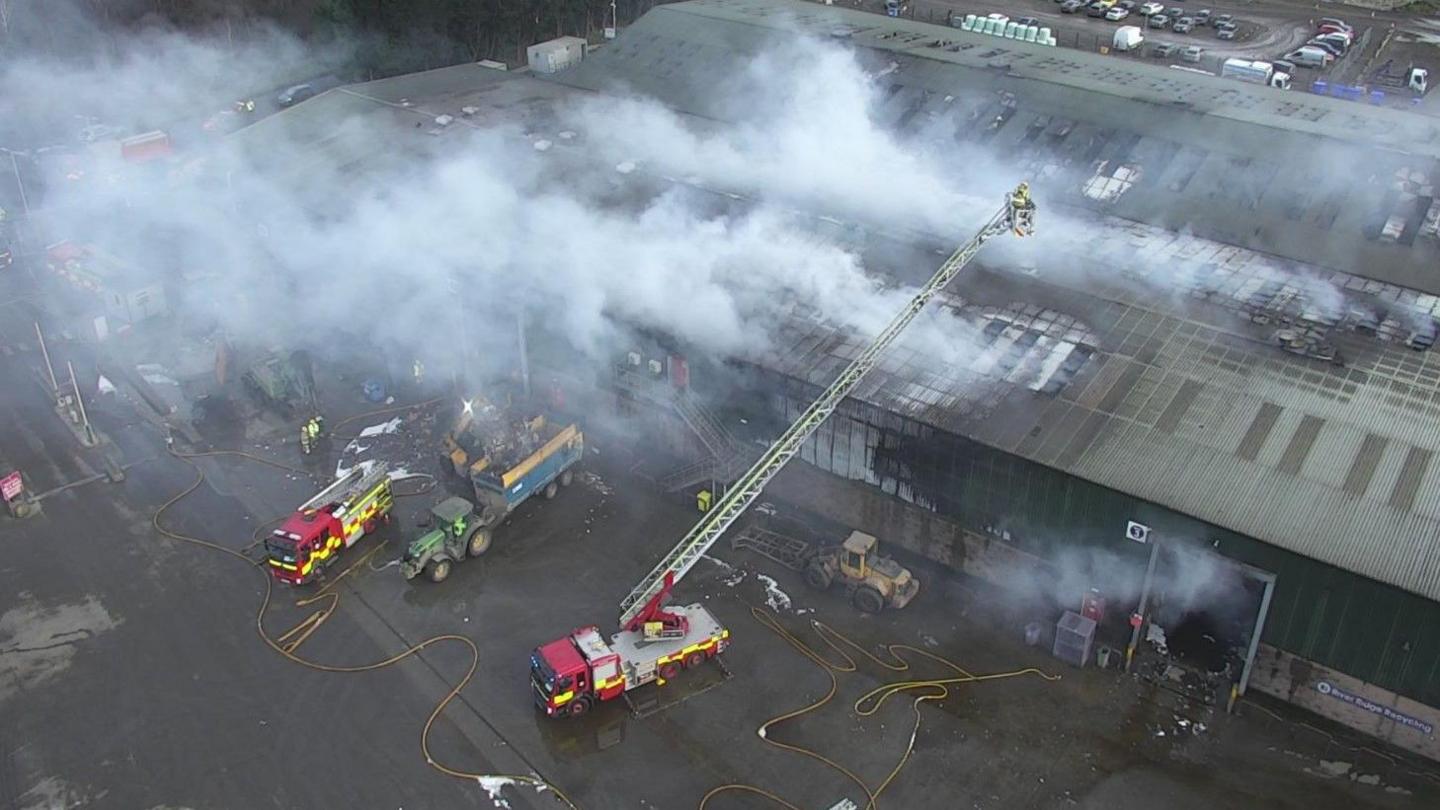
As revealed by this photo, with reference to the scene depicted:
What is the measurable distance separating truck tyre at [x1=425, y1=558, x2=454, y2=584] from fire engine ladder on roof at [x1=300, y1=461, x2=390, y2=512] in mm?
2622

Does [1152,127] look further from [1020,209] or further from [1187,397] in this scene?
[1187,397]

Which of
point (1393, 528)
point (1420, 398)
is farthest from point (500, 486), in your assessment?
point (1420, 398)

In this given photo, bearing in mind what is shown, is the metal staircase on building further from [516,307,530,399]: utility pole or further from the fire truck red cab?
the fire truck red cab

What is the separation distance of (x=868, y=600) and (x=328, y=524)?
11.6 meters

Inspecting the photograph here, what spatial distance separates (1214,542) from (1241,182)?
14.7 meters

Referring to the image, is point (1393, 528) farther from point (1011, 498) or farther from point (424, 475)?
point (424, 475)

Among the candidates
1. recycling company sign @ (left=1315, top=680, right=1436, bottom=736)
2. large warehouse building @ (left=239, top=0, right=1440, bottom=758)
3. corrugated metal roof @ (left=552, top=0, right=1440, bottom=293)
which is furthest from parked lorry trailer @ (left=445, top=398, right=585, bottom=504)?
recycling company sign @ (left=1315, top=680, right=1436, bottom=736)

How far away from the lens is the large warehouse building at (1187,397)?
65.8 feet

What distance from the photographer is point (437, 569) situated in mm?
24125

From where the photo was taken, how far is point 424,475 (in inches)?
1100

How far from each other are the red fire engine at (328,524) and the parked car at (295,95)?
106 feet

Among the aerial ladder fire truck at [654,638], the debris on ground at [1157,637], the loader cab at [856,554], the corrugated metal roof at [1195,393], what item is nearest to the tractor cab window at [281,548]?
the aerial ladder fire truck at [654,638]

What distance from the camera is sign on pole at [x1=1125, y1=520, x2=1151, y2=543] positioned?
21.2m

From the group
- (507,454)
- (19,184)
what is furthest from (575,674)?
(19,184)
